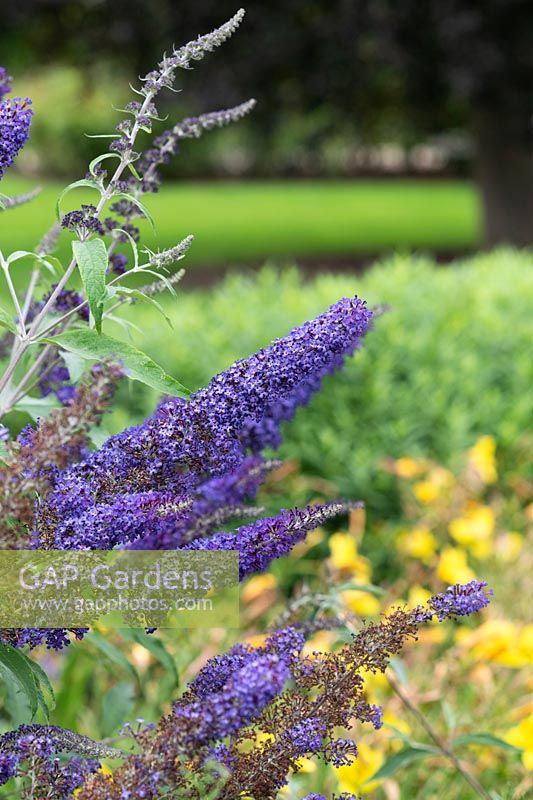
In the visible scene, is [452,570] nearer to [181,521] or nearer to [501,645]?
[501,645]

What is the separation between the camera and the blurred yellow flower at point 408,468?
402 cm

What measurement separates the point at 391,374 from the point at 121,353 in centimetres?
338

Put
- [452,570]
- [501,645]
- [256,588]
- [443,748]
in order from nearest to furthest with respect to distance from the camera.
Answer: [443,748]
[501,645]
[452,570]
[256,588]

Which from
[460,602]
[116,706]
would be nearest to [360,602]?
[116,706]

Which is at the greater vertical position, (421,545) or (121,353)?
(421,545)

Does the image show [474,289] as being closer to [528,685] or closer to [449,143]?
[528,685]

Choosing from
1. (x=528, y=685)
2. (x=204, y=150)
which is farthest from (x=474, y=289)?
(x=204, y=150)

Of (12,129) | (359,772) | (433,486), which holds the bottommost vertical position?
(359,772)

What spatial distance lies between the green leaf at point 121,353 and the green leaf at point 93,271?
0.10ft

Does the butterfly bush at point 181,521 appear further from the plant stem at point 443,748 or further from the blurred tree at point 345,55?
the blurred tree at point 345,55

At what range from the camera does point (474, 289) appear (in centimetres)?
537

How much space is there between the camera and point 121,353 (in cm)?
126

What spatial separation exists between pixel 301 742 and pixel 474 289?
4468 millimetres

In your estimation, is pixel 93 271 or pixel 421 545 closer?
pixel 93 271
